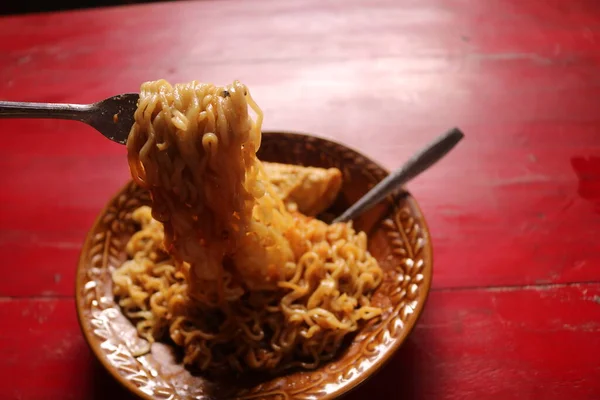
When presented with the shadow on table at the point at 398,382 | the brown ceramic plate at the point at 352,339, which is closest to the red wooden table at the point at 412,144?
the shadow on table at the point at 398,382

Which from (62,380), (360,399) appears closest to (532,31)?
(360,399)

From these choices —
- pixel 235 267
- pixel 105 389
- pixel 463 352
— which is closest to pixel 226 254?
pixel 235 267

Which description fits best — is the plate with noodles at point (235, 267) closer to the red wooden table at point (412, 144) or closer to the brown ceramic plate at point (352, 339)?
the brown ceramic plate at point (352, 339)

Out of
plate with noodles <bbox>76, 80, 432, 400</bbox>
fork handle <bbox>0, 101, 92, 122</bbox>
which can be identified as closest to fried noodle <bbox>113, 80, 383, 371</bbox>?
plate with noodles <bbox>76, 80, 432, 400</bbox>

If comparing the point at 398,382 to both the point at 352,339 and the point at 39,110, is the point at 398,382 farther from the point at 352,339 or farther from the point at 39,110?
the point at 39,110

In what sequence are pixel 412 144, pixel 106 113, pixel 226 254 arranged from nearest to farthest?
1. pixel 106 113
2. pixel 226 254
3. pixel 412 144

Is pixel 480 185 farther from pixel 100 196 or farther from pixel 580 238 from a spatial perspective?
pixel 100 196
